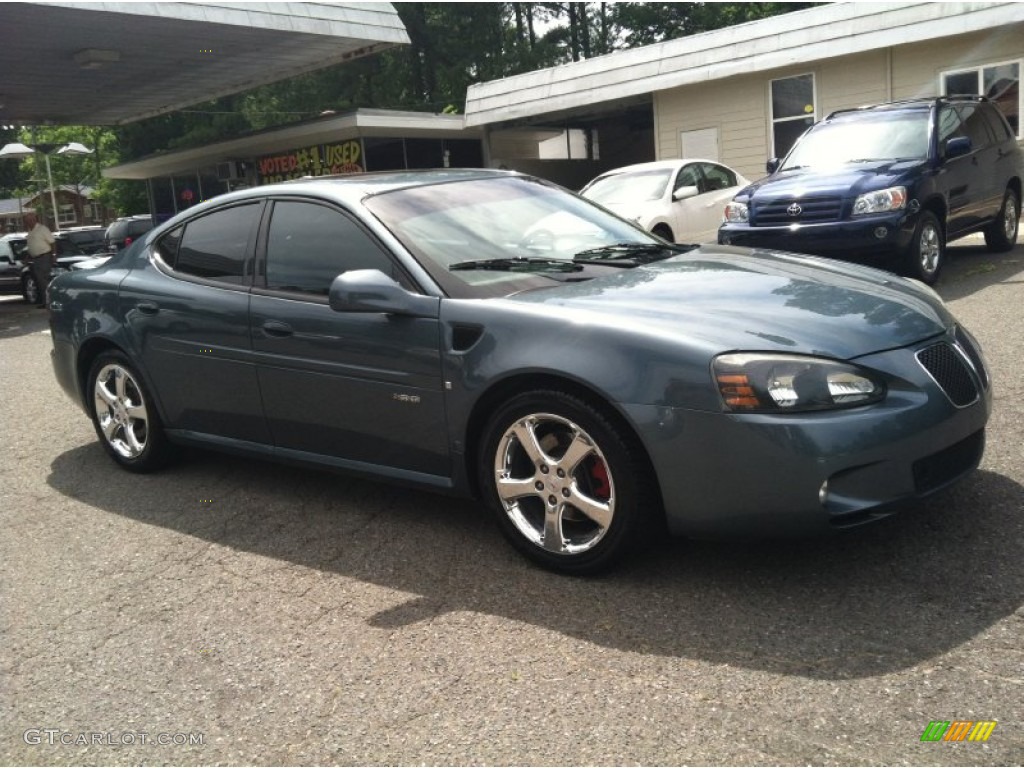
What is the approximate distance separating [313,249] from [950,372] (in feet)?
8.69

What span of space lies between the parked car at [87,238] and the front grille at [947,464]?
2077cm

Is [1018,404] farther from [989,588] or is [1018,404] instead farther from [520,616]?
[520,616]

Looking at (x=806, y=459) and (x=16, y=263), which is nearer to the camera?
(x=806, y=459)

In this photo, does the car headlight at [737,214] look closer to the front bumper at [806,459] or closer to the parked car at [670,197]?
the parked car at [670,197]

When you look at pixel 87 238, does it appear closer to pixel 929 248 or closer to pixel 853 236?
pixel 853 236

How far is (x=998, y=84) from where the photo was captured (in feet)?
52.8

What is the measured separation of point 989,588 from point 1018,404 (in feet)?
7.38

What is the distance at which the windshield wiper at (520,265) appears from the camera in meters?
4.12

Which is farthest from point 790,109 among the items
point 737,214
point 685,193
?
point 737,214

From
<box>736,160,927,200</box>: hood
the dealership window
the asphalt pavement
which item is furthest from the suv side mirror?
the dealership window

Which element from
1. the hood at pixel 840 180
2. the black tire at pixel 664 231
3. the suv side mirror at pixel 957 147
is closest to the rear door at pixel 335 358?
the hood at pixel 840 180

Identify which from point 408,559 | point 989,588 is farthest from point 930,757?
point 408,559

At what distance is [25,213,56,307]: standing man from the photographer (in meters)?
17.8

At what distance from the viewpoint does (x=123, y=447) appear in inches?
218
